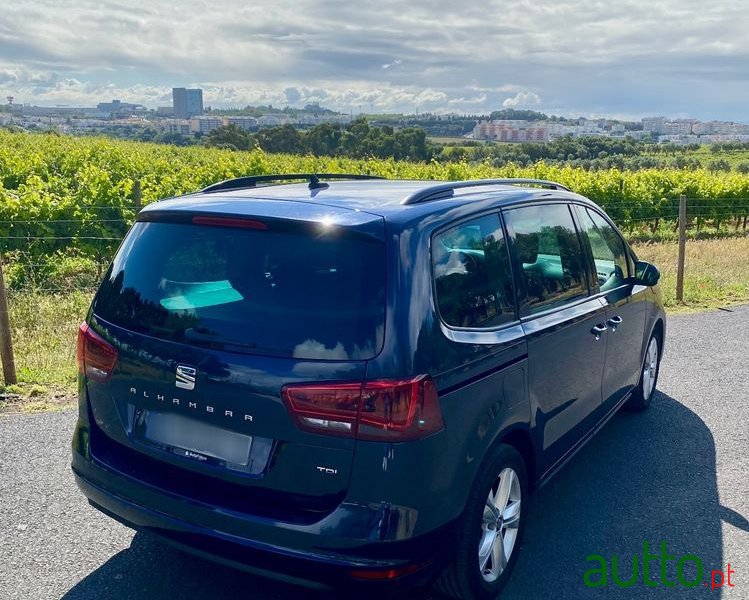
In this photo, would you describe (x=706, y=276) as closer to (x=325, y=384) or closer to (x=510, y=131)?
(x=325, y=384)

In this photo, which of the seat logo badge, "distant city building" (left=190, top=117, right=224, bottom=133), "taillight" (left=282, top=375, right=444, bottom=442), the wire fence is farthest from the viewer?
"distant city building" (left=190, top=117, right=224, bottom=133)

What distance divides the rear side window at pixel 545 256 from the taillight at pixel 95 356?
6.20 ft

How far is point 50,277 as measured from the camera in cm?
1107

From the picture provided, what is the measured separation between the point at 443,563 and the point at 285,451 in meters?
0.80

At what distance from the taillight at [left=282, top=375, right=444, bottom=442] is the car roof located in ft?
2.29

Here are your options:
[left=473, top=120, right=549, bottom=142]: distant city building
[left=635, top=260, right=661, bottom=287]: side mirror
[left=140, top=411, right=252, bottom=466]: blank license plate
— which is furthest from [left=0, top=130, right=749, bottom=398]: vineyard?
[left=473, top=120, right=549, bottom=142]: distant city building

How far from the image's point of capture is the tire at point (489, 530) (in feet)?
9.55

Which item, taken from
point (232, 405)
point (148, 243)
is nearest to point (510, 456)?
→ point (232, 405)

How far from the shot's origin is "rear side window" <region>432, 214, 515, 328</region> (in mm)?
2910

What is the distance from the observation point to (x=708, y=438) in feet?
17.4

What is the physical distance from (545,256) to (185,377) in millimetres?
2016

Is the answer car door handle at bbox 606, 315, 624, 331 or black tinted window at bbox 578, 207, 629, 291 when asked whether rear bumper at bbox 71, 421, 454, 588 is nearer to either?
car door handle at bbox 606, 315, 624, 331

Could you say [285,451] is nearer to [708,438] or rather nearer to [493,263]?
[493,263]

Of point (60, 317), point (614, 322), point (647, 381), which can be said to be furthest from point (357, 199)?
point (60, 317)
